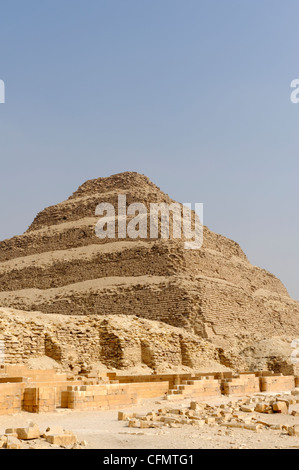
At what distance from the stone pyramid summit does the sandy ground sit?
485 inches

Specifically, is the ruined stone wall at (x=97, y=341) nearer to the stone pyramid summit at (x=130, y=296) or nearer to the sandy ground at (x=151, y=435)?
the stone pyramid summit at (x=130, y=296)

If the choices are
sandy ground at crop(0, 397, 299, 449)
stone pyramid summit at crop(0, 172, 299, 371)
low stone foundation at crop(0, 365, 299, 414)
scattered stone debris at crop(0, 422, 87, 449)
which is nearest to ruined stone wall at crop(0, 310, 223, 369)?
stone pyramid summit at crop(0, 172, 299, 371)

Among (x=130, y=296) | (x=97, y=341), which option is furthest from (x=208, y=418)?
(x=130, y=296)

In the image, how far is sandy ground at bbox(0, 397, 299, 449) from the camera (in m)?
7.99

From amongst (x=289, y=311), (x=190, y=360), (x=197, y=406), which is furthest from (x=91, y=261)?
(x=197, y=406)

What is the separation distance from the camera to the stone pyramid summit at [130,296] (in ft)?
90.2

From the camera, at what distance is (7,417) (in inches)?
421

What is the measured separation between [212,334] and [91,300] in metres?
9.77

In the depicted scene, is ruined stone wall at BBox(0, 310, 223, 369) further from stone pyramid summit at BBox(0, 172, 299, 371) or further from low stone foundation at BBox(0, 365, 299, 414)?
low stone foundation at BBox(0, 365, 299, 414)

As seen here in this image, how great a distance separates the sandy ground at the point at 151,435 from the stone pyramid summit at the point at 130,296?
12321mm

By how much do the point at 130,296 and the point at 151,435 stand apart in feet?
108

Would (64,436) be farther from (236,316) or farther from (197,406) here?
(236,316)

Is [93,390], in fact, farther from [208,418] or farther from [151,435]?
[151,435]

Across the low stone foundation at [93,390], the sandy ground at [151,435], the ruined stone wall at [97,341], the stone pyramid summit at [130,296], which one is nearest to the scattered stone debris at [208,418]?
the sandy ground at [151,435]
